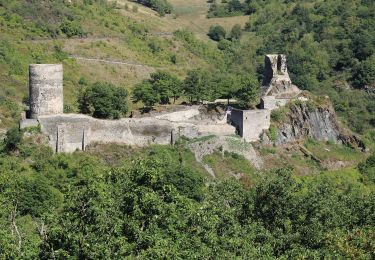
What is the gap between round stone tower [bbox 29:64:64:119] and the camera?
5222cm

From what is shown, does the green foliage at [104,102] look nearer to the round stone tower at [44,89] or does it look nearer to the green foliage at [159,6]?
the round stone tower at [44,89]

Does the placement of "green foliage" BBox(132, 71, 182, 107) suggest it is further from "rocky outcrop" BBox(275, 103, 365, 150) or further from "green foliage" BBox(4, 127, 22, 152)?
"green foliage" BBox(4, 127, 22, 152)

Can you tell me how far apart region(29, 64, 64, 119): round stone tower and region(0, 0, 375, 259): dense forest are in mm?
1925

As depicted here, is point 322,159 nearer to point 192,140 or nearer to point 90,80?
point 192,140

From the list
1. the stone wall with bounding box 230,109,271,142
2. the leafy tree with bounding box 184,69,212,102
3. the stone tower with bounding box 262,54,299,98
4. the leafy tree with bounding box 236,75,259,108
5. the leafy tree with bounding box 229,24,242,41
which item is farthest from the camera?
the leafy tree with bounding box 229,24,242,41

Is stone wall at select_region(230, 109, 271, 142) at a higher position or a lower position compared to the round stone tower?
lower

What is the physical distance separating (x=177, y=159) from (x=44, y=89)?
28.6 ft

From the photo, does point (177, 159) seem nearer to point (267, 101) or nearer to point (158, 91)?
point (158, 91)

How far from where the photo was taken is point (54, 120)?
170 ft

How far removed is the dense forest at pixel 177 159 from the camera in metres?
33.3

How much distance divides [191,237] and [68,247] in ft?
15.6

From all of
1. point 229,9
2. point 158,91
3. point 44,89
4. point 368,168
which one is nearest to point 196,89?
point 158,91

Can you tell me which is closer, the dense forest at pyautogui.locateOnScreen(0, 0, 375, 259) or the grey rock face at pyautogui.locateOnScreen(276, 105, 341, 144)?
the dense forest at pyautogui.locateOnScreen(0, 0, 375, 259)

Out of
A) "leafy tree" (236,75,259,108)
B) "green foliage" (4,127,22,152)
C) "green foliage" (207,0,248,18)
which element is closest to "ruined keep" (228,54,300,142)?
"leafy tree" (236,75,259,108)
